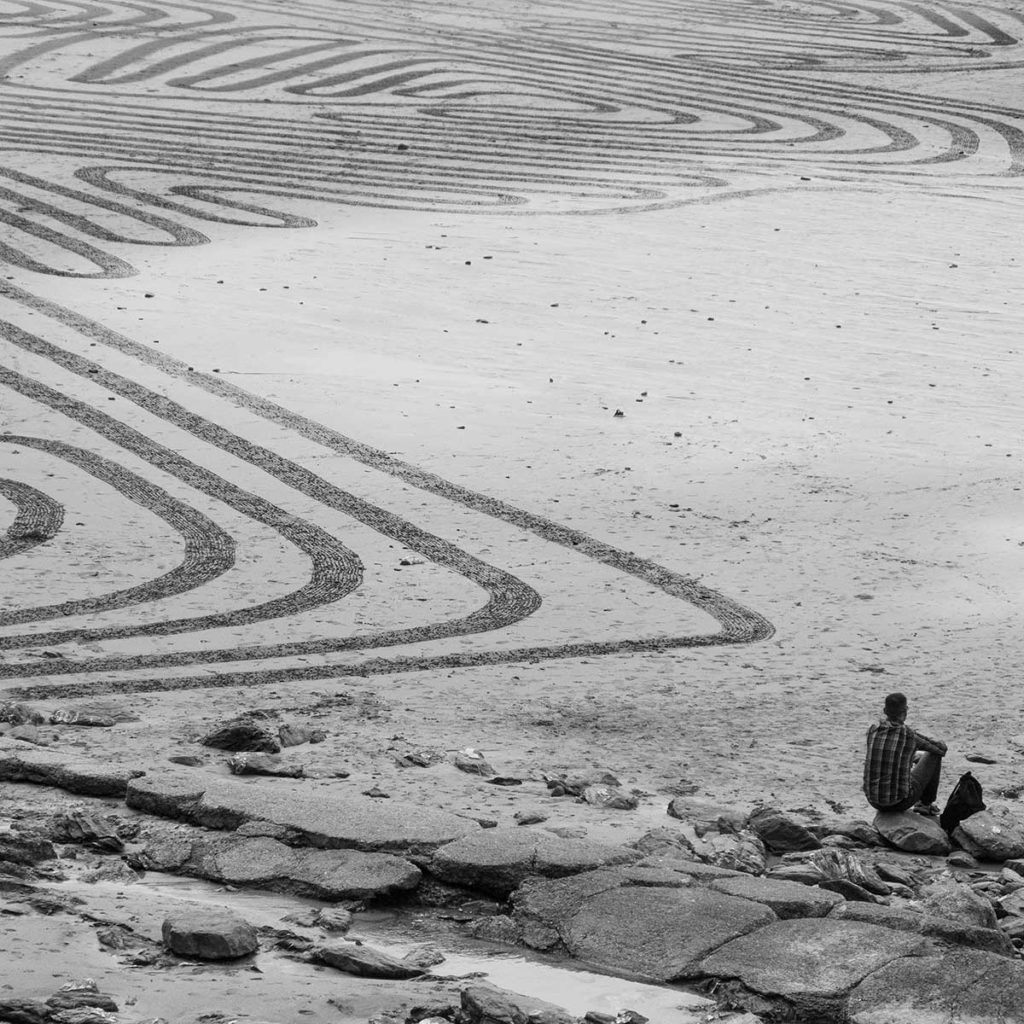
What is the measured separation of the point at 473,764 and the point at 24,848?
7.58 feet

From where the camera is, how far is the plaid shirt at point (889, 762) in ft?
25.8

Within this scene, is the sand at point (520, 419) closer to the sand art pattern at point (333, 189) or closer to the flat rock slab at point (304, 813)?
the sand art pattern at point (333, 189)

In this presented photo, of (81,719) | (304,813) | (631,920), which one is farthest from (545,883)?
(81,719)

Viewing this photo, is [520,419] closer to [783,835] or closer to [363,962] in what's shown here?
[783,835]

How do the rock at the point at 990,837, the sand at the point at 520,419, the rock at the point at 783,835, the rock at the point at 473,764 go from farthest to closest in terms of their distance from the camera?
the sand at the point at 520,419 < the rock at the point at 473,764 < the rock at the point at 990,837 < the rock at the point at 783,835

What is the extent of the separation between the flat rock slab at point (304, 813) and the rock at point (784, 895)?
1.01 m

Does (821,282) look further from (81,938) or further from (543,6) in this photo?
(543,6)

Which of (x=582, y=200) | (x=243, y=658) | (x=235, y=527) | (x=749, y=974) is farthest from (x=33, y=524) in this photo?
(x=582, y=200)

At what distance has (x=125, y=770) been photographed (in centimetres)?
749

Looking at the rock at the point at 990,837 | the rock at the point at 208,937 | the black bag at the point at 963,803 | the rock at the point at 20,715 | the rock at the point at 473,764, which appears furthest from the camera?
the rock at the point at 20,715

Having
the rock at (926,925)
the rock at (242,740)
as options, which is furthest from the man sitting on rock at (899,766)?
the rock at (242,740)

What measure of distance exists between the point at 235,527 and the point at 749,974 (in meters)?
7.23

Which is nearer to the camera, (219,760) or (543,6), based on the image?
(219,760)

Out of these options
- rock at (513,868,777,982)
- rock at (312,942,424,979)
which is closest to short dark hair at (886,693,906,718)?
rock at (513,868,777,982)
